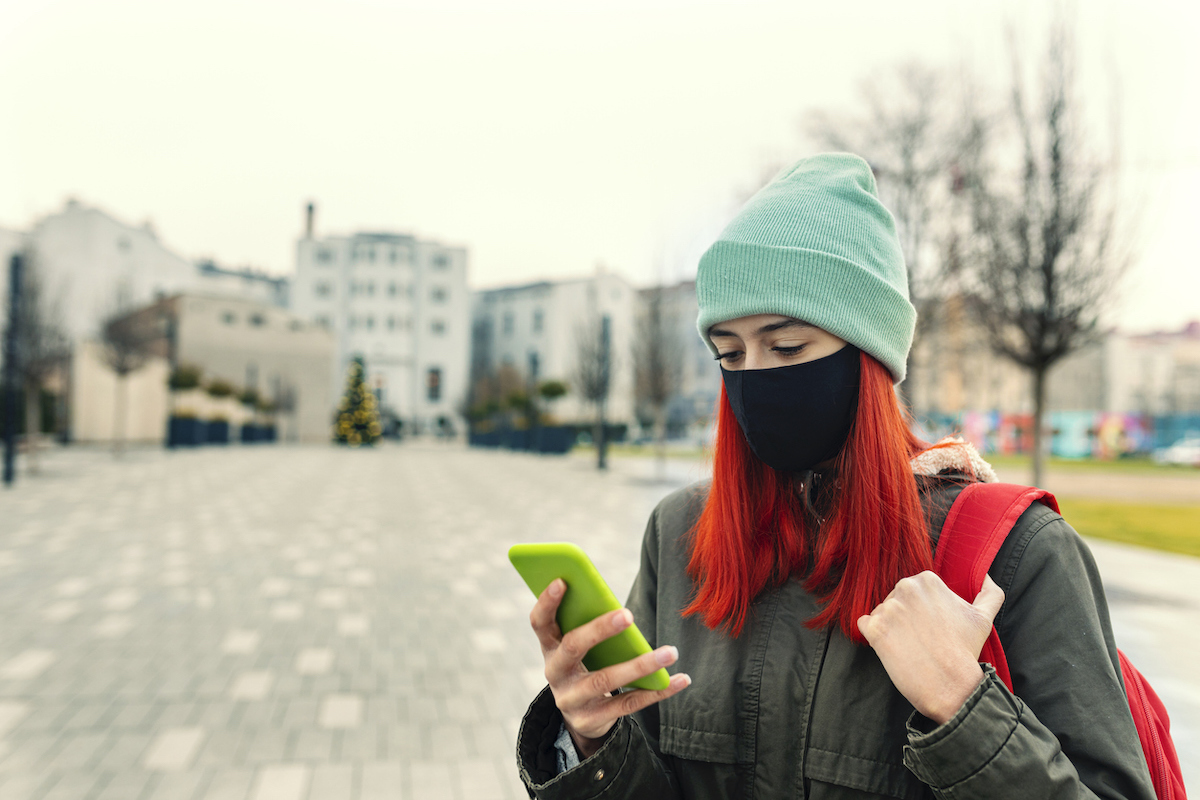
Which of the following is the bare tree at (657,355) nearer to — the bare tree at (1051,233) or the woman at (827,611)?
the bare tree at (1051,233)

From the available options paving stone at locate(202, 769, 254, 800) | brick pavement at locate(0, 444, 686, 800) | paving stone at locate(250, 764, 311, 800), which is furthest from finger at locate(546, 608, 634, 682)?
paving stone at locate(202, 769, 254, 800)

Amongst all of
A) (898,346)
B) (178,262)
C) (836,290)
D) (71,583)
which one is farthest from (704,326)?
(178,262)

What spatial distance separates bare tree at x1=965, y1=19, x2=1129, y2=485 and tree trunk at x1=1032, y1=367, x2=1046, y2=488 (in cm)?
3

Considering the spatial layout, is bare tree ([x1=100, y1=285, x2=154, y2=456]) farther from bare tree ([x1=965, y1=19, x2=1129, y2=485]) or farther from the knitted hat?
the knitted hat

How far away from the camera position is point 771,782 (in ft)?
4.15

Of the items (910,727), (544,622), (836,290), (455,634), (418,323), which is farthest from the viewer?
(418,323)

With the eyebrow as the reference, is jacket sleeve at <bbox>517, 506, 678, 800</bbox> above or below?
below

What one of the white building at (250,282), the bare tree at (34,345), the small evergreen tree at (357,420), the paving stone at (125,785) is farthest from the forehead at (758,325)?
the white building at (250,282)

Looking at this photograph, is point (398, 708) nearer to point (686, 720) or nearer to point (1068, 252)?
point (686, 720)

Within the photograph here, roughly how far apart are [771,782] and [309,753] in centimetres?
327

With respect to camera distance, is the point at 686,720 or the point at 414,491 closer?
the point at 686,720

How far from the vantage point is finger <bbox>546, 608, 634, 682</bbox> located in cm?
112

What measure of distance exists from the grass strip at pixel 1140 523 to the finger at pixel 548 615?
9.64 metres

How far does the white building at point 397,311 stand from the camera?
200ft
